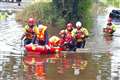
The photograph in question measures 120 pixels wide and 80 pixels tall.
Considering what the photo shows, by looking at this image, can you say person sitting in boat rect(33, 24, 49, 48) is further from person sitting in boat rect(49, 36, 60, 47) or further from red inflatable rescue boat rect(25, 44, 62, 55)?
red inflatable rescue boat rect(25, 44, 62, 55)

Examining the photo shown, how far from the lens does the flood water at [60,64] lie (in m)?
16.0

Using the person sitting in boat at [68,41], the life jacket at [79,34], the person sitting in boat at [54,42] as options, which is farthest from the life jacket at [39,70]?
the life jacket at [79,34]

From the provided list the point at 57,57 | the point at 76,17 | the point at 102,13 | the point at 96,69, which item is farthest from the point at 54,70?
the point at 102,13

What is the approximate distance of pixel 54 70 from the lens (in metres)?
17.2

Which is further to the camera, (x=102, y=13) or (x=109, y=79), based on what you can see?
(x=102, y=13)

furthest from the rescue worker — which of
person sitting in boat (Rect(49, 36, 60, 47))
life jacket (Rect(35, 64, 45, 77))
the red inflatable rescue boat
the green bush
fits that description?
the green bush

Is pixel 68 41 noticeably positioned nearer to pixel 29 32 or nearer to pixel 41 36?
pixel 41 36

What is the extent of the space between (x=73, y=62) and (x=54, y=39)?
3.17 metres

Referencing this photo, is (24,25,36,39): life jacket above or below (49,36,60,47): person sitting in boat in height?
above

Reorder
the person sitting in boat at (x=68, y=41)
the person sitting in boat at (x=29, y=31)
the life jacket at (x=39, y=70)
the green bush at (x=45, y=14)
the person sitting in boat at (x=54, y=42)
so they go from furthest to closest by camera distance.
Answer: the green bush at (x=45, y=14), the person sitting in boat at (x=68, y=41), the person sitting in boat at (x=54, y=42), the person sitting in boat at (x=29, y=31), the life jacket at (x=39, y=70)

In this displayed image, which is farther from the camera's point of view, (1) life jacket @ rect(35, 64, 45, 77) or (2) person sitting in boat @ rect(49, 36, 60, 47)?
(2) person sitting in boat @ rect(49, 36, 60, 47)

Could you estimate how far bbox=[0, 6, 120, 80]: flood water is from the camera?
16020 millimetres

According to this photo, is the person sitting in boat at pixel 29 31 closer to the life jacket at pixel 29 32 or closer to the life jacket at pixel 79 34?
the life jacket at pixel 29 32

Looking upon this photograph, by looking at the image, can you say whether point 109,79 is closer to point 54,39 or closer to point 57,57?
point 57,57
